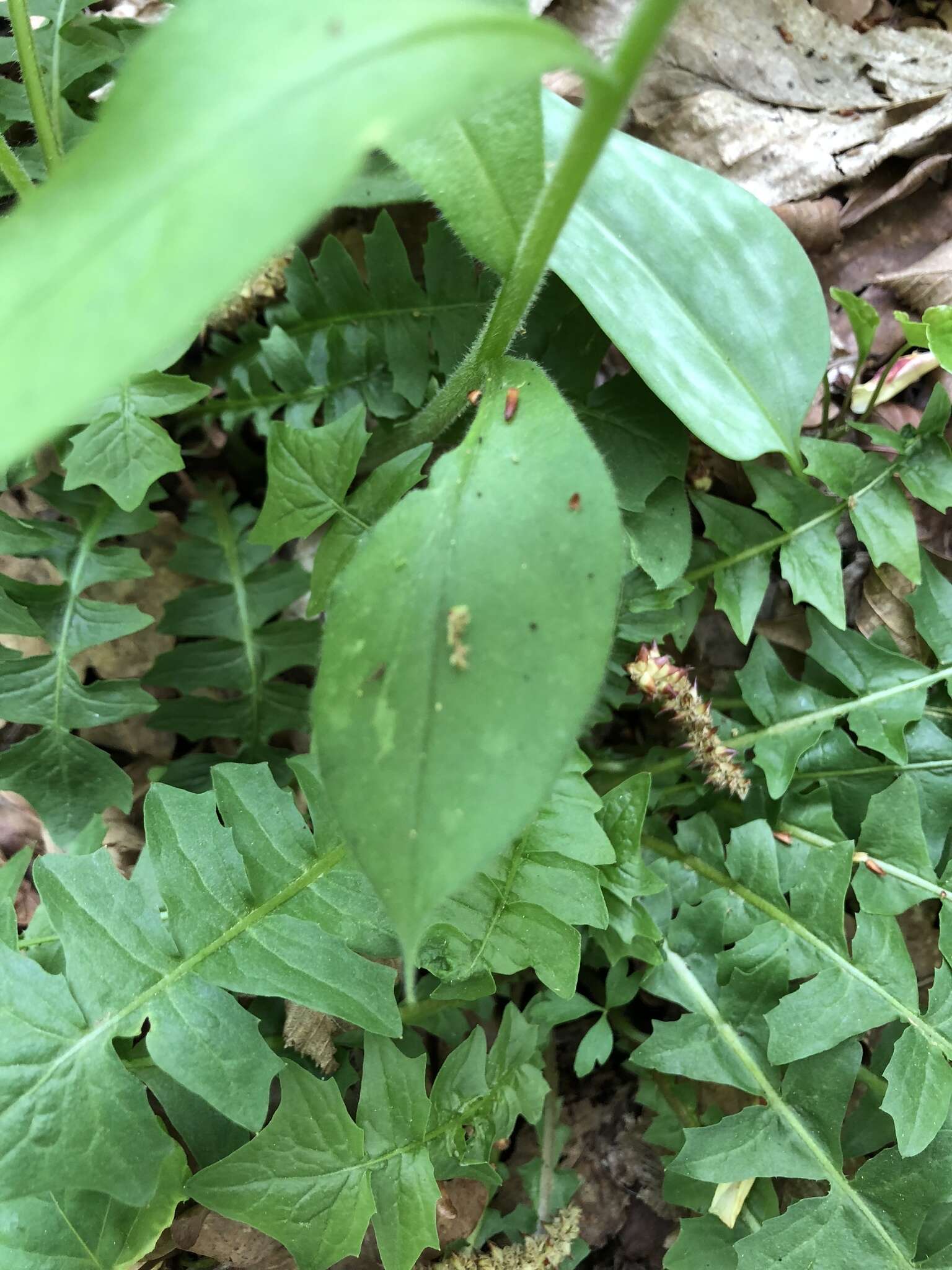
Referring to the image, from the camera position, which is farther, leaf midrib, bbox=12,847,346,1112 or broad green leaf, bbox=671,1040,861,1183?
broad green leaf, bbox=671,1040,861,1183

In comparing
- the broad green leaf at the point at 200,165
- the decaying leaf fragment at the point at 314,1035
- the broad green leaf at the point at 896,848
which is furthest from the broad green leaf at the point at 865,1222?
the broad green leaf at the point at 200,165

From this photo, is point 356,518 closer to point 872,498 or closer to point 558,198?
point 558,198

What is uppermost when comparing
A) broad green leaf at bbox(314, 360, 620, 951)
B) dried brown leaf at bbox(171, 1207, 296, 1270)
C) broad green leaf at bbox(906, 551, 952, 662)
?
broad green leaf at bbox(314, 360, 620, 951)

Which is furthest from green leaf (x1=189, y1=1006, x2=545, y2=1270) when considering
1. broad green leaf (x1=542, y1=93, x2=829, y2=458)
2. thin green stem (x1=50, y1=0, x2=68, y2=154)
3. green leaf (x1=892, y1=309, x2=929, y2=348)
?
thin green stem (x1=50, y1=0, x2=68, y2=154)

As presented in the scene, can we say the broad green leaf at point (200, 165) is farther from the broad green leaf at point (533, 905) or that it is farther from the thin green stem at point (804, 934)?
the thin green stem at point (804, 934)

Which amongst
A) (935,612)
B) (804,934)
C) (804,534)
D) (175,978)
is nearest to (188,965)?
(175,978)

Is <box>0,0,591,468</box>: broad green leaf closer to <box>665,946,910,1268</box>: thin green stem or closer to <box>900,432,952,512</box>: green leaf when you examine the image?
<box>900,432,952,512</box>: green leaf

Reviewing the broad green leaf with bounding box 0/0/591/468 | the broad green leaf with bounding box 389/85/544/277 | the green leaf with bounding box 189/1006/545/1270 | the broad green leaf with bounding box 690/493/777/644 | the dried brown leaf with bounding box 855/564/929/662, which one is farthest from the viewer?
the dried brown leaf with bounding box 855/564/929/662
